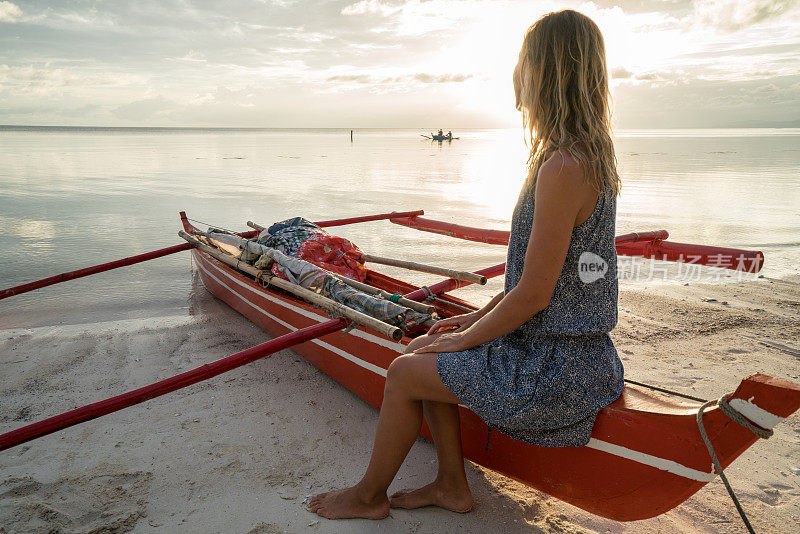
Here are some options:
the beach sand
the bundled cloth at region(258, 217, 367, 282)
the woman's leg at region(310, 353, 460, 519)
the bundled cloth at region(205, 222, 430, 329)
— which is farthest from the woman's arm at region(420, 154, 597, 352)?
the bundled cloth at region(258, 217, 367, 282)

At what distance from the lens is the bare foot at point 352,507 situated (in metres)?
2.07

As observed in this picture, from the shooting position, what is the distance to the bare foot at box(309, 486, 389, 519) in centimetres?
207

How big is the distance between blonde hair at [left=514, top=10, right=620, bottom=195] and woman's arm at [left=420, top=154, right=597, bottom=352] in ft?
0.20

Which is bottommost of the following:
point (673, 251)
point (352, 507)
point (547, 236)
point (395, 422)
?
point (352, 507)

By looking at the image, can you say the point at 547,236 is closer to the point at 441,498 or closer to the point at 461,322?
the point at 461,322

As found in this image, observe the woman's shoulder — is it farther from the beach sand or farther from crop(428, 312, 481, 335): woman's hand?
the beach sand

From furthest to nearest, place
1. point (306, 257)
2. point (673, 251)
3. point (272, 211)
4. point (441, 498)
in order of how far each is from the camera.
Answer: point (272, 211) → point (306, 257) → point (673, 251) → point (441, 498)

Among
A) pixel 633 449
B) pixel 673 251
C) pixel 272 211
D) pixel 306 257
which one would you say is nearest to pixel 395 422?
pixel 633 449

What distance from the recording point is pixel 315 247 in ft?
13.8

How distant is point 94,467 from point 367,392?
1.51 m

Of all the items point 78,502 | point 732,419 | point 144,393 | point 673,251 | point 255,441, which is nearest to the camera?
point 732,419

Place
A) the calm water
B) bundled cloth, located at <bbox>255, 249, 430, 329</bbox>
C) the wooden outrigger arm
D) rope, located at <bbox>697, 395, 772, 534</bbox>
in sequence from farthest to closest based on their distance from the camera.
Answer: the calm water → the wooden outrigger arm → bundled cloth, located at <bbox>255, 249, 430, 329</bbox> → rope, located at <bbox>697, 395, 772, 534</bbox>

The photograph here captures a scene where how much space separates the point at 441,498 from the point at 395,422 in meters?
0.53

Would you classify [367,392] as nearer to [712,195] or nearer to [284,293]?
[284,293]
